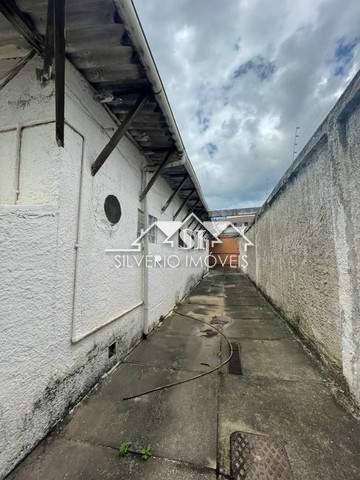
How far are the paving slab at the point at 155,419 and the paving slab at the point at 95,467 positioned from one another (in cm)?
7

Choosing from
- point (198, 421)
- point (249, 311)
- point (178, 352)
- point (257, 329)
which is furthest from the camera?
point (249, 311)

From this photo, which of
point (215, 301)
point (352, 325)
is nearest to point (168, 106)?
point (352, 325)

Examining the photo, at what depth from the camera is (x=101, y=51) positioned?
191cm

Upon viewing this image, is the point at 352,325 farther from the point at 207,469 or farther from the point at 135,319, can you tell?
the point at 135,319

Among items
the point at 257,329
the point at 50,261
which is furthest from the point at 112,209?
the point at 257,329

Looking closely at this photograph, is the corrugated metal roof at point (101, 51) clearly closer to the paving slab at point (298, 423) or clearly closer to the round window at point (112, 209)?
the round window at point (112, 209)

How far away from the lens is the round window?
2.79 m

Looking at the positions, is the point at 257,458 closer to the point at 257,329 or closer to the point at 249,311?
the point at 257,329

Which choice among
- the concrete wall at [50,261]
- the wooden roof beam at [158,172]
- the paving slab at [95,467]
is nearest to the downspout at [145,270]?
the wooden roof beam at [158,172]

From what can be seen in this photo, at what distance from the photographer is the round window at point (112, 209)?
2.79 meters

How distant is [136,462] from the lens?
153 cm

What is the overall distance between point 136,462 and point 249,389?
1411mm

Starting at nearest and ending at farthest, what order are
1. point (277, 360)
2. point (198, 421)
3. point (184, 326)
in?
point (198, 421) < point (277, 360) < point (184, 326)

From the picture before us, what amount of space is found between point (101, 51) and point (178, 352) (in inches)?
156
